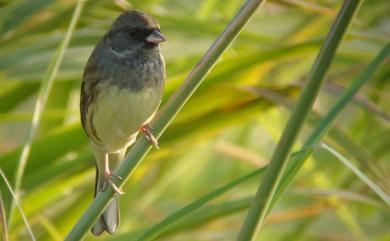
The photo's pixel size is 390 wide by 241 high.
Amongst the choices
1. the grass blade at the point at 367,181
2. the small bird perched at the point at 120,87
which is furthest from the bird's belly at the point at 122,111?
the grass blade at the point at 367,181

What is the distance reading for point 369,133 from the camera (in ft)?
9.00

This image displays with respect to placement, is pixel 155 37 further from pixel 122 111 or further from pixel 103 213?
pixel 103 213

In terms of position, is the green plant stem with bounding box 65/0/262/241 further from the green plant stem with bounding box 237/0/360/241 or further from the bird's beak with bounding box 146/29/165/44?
the bird's beak with bounding box 146/29/165/44

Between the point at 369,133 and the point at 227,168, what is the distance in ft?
2.21

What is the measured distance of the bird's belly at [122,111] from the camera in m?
1.96

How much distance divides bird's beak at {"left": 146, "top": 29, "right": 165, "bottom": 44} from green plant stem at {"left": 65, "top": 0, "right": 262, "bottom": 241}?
63 cm

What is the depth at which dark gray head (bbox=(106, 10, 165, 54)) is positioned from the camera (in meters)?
2.02

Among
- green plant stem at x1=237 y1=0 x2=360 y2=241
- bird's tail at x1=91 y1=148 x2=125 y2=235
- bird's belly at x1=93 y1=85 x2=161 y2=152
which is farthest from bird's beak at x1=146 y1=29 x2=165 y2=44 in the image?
green plant stem at x1=237 y1=0 x2=360 y2=241

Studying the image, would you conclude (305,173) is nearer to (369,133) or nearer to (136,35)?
(369,133)

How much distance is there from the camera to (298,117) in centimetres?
118

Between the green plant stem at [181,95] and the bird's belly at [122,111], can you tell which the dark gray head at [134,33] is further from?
the green plant stem at [181,95]

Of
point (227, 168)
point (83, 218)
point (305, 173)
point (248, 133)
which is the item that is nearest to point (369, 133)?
point (305, 173)

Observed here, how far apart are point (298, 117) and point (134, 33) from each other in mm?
963

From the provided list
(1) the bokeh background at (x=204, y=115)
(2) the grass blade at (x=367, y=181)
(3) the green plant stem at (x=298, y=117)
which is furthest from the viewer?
(1) the bokeh background at (x=204, y=115)
